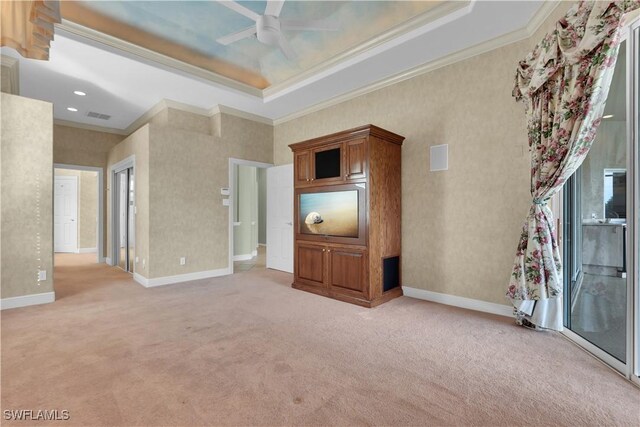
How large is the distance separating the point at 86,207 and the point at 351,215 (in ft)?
27.7

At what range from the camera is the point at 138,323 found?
2988mm

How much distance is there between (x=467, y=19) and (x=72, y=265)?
8.18m

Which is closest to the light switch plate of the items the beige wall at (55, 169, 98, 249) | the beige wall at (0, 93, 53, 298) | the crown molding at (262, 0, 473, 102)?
the crown molding at (262, 0, 473, 102)

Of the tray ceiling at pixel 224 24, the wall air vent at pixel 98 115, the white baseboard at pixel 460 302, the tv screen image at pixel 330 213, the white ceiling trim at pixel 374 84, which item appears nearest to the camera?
the white ceiling trim at pixel 374 84

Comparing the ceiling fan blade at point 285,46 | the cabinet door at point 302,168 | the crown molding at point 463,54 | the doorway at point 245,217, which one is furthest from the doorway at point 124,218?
the crown molding at point 463,54

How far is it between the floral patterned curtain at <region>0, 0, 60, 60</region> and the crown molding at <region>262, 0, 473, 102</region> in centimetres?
323

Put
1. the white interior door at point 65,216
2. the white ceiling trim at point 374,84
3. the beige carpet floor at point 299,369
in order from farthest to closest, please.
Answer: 1. the white interior door at point 65,216
2. the white ceiling trim at point 374,84
3. the beige carpet floor at point 299,369

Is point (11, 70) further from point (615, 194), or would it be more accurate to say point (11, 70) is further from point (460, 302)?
point (615, 194)

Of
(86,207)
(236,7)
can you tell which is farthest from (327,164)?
(86,207)

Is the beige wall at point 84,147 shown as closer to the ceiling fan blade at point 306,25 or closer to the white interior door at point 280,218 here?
the white interior door at point 280,218

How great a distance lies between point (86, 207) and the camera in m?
8.38

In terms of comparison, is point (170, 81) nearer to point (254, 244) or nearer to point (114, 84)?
point (114, 84)

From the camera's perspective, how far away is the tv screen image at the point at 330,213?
372 centimetres

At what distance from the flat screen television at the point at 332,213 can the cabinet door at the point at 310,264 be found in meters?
0.18
